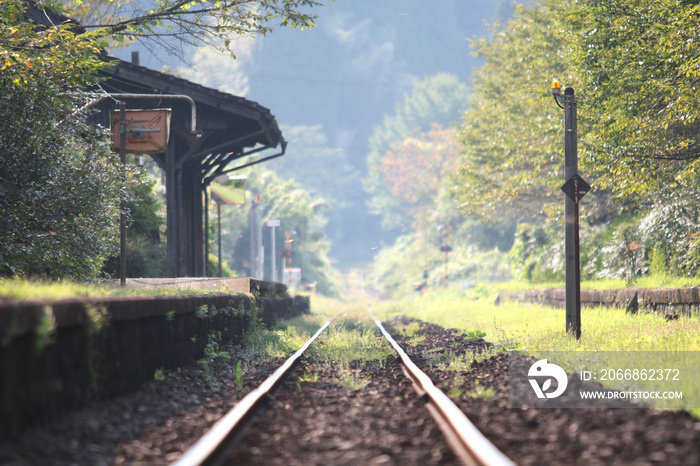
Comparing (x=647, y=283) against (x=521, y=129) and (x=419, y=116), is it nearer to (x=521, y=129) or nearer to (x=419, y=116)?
(x=521, y=129)

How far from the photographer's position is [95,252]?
1237cm

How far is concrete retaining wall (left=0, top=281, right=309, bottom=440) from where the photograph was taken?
4234 millimetres

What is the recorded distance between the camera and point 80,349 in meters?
5.28

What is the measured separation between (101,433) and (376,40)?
7785 inches

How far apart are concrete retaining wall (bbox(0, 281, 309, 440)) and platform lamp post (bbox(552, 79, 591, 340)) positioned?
6447mm

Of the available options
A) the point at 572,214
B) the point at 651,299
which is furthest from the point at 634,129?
the point at 572,214

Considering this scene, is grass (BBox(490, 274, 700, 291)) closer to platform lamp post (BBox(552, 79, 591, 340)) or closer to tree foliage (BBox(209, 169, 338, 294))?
platform lamp post (BBox(552, 79, 591, 340))

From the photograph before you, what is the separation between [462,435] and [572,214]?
8.00 m

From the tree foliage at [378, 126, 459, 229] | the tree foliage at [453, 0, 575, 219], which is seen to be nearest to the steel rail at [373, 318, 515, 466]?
the tree foliage at [453, 0, 575, 219]

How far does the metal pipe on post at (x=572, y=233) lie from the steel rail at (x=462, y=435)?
548 cm

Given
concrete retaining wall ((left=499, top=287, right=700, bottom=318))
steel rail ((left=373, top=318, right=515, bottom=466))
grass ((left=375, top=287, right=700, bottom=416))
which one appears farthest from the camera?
concrete retaining wall ((left=499, top=287, right=700, bottom=318))

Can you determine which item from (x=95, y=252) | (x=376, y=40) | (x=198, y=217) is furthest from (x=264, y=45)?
(x=95, y=252)

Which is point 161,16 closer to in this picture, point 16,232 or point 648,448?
point 16,232

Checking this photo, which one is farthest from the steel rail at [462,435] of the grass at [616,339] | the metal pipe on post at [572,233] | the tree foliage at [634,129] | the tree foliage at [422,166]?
the tree foliage at [422,166]
